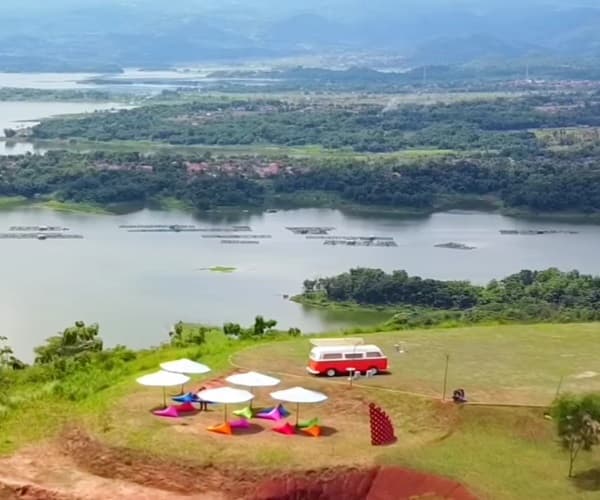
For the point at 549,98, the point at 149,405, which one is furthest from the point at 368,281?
the point at 549,98

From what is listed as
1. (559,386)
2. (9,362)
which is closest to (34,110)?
(9,362)

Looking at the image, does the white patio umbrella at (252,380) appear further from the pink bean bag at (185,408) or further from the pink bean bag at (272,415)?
the pink bean bag at (185,408)

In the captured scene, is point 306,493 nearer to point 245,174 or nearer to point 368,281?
point 368,281

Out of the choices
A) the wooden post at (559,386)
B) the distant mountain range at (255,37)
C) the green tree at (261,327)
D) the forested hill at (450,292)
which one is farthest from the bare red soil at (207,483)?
the distant mountain range at (255,37)

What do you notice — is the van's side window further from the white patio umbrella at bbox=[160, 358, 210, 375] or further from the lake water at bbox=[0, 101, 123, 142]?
the lake water at bbox=[0, 101, 123, 142]

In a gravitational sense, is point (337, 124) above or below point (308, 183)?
above

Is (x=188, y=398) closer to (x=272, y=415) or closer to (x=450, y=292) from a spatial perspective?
(x=272, y=415)

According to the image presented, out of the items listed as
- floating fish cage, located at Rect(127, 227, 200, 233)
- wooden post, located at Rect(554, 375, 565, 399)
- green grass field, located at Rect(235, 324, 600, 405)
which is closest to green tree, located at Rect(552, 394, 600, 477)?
green grass field, located at Rect(235, 324, 600, 405)
